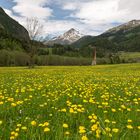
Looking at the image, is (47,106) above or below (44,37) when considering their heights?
below

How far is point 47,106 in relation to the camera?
7.25 meters

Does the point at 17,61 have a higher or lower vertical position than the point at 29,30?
lower

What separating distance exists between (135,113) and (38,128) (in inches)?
105

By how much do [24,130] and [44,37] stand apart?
80.0 m

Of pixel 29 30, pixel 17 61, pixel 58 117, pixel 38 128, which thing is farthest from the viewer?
pixel 17 61

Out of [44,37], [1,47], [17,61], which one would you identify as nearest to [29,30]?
[44,37]

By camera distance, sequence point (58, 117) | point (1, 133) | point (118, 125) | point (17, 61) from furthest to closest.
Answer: point (17, 61), point (58, 117), point (118, 125), point (1, 133)

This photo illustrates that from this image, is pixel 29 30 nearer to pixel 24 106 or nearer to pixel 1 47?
pixel 24 106

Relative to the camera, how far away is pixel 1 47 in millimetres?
191500

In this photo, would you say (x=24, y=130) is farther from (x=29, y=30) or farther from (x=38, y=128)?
(x=29, y=30)

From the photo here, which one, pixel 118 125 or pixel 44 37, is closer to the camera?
pixel 118 125

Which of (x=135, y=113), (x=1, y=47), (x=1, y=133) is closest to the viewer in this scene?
(x=1, y=133)

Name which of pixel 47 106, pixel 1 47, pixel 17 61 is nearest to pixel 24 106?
pixel 47 106

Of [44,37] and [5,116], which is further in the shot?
[44,37]
